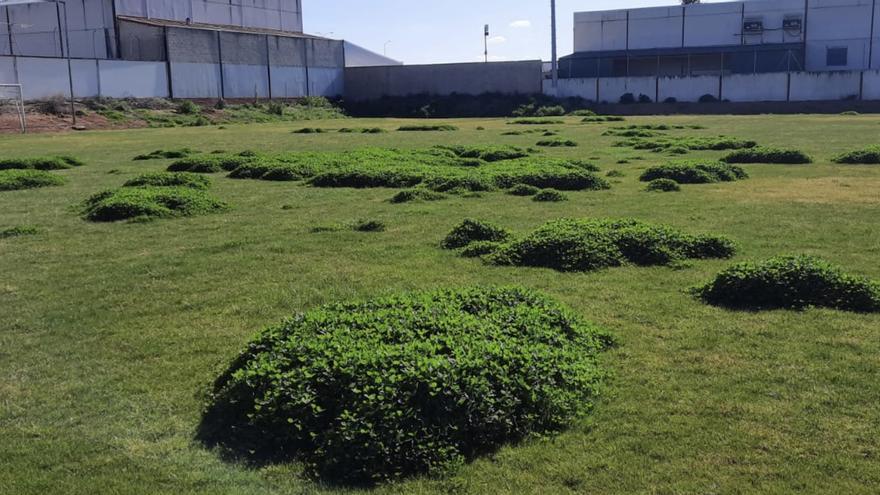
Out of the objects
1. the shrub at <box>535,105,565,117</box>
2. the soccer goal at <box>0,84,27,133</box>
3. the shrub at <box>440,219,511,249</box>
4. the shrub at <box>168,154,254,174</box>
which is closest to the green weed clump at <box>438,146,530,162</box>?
the shrub at <box>168,154,254,174</box>

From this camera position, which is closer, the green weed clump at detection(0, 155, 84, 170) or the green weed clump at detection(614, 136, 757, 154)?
the green weed clump at detection(0, 155, 84, 170)

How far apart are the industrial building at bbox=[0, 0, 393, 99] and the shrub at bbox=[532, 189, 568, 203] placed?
46.7m

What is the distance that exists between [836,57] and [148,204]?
236 ft

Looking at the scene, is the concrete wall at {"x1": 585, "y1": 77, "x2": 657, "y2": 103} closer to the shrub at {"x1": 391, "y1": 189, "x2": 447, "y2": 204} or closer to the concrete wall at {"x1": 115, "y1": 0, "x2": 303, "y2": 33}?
the concrete wall at {"x1": 115, "y1": 0, "x2": 303, "y2": 33}

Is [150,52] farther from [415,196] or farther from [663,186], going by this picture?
[663,186]

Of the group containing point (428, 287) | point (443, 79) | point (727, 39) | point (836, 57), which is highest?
point (727, 39)

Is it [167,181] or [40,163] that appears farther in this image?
[40,163]

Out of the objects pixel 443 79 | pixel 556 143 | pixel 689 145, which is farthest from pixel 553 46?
pixel 689 145

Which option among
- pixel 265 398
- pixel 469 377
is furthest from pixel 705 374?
pixel 265 398

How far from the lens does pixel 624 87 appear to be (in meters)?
73.9

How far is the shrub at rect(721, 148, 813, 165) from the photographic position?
24219mm

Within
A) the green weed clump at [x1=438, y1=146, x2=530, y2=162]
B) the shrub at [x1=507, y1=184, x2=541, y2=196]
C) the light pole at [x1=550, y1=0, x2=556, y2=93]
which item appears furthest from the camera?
the light pole at [x1=550, y1=0, x2=556, y2=93]

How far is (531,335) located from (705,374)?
1.49m

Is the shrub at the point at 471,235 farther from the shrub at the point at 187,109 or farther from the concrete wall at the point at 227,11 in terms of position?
the concrete wall at the point at 227,11
